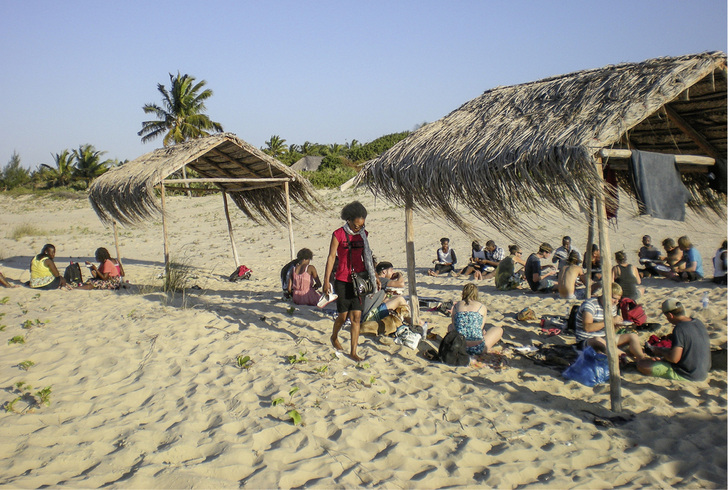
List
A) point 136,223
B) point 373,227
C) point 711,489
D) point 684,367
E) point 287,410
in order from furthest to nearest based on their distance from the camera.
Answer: point 373,227 < point 136,223 < point 684,367 < point 287,410 < point 711,489

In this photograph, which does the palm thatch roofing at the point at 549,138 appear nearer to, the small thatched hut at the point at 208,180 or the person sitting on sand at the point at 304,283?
the person sitting on sand at the point at 304,283

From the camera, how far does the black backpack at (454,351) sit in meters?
5.29

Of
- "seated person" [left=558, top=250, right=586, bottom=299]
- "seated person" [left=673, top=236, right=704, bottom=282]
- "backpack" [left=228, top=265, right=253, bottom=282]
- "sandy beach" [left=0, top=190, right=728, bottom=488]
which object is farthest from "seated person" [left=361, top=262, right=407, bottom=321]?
"seated person" [left=673, top=236, right=704, bottom=282]

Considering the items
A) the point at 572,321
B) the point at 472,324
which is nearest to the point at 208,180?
the point at 472,324

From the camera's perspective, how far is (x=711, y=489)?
10.2 feet

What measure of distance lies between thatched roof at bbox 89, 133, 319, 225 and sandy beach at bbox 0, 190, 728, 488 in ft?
8.55

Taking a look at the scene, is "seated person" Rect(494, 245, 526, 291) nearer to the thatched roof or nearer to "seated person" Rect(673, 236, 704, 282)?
"seated person" Rect(673, 236, 704, 282)

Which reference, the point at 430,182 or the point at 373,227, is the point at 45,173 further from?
the point at 430,182

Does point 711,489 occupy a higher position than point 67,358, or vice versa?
point 67,358

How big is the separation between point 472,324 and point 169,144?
85.6 feet

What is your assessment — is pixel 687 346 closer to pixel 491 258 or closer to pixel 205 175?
pixel 491 258

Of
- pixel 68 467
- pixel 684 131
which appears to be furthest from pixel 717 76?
pixel 68 467

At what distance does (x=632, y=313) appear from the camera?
20.2ft

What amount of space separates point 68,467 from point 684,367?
5192 mm
